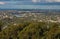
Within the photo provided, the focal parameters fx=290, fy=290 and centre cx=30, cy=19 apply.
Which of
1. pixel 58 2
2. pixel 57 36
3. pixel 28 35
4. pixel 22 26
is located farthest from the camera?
pixel 58 2

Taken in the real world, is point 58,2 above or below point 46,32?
below

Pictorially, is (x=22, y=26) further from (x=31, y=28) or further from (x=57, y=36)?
(x=57, y=36)

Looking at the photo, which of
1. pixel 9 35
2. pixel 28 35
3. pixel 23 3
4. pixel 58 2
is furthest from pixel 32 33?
pixel 23 3

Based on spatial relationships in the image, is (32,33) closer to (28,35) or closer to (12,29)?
(28,35)

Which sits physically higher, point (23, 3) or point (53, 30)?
point (53, 30)

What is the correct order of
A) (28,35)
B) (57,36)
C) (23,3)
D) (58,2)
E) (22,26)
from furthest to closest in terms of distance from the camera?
(23,3)
(58,2)
(22,26)
(28,35)
(57,36)

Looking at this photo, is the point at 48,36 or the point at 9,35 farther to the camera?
the point at 9,35

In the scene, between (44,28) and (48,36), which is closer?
(48,36)

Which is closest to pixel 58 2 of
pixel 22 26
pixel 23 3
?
pixel 23 3

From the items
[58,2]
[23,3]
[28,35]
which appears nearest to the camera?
[28,35]
